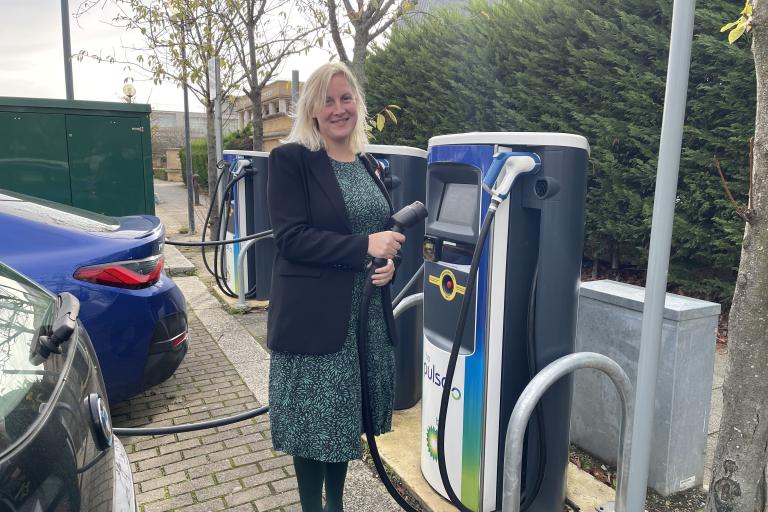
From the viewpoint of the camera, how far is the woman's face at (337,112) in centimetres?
216

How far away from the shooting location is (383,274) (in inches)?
84.2

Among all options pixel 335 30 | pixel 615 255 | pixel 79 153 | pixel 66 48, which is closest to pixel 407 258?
pixel 335 30

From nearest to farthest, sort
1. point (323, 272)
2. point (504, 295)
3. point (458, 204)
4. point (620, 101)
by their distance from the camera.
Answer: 1. point (323, 272)
2. point (504, 295)
3. point (458, 204)
4. point (620, 101)

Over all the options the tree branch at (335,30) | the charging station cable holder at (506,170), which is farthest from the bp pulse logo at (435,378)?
the tree branch at (335,30)

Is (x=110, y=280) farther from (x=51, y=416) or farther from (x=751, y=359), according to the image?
(x=751, y=359)

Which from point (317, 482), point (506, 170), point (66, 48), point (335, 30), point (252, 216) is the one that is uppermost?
point (66, 48)

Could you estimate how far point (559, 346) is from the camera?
2.19 m

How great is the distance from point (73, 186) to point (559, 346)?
19.1 ft

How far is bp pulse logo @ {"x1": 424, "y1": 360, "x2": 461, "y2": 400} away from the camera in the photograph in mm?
2352

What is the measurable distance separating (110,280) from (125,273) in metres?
0.09

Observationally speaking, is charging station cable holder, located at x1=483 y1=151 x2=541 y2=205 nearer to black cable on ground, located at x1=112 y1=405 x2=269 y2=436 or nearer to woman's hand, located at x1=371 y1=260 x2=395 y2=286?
woman's hand, located at x1=371 y1=260 x2=395 y2=286

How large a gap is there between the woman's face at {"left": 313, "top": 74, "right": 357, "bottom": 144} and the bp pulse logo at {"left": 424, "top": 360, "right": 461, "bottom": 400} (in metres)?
1.01

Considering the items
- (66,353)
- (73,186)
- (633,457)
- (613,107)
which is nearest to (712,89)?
(613,107)

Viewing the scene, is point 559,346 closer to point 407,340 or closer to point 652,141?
point 407,340
